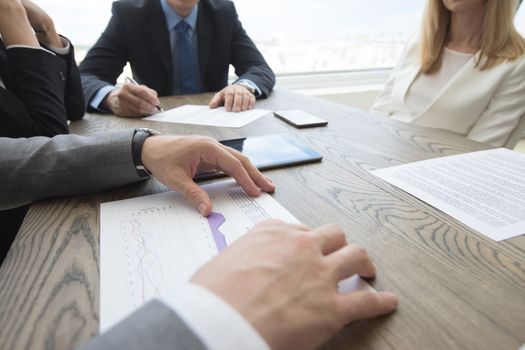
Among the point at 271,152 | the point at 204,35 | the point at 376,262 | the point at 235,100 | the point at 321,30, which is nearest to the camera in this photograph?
the point at 376,262

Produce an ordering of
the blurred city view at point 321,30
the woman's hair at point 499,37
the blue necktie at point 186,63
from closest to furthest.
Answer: the woman's hair at point 499,37
the blue necktie at point 186,63
the blurred city view at point 321,30

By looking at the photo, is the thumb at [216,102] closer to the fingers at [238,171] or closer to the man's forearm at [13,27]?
the man's forearm at [13,27]

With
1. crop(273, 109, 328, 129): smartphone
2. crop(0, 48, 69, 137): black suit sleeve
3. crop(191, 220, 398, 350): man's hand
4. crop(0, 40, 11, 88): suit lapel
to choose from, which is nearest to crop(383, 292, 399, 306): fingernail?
crop(191, 220, 398, 350): man's hand

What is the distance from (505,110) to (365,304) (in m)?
1.11

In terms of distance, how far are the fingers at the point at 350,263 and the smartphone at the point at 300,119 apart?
545mm

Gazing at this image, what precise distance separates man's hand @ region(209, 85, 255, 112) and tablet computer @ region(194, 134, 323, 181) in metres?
0.30

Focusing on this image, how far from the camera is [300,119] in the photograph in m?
0.86

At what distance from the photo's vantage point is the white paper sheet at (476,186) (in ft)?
1.37

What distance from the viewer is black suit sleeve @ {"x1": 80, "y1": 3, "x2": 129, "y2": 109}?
1283 millimetres

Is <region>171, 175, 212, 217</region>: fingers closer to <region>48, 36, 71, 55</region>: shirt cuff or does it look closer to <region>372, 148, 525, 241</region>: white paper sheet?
<region>372, 148, 525, 241</region>: white paper sheet

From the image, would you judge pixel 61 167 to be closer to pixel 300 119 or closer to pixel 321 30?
pixel 300 119

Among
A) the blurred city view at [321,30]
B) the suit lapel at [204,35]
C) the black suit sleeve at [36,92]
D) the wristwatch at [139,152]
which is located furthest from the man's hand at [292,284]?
the blurred city view at [321,30]

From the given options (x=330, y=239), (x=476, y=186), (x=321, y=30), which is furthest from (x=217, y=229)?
(x=321, y=30)

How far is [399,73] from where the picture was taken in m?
1.42
